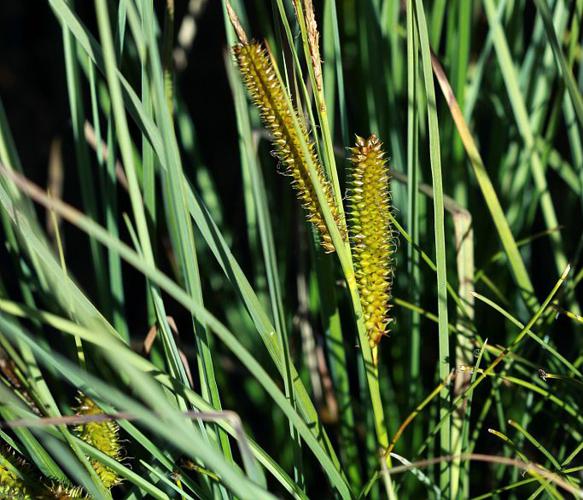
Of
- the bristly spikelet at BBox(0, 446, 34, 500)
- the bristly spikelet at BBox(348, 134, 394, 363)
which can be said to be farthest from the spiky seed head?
the bristly spikelet at BBox(348, 134, 394, 363)

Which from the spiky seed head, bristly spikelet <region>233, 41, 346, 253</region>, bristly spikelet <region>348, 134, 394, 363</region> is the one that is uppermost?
bristly spikelet <region>233, 41, 346, 253</region>

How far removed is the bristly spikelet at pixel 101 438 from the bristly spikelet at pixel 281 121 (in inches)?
9.6

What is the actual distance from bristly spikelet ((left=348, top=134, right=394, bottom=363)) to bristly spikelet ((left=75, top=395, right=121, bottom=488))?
0.24 meters

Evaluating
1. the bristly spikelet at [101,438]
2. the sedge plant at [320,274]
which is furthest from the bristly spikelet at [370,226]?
the bristly spikelet at [101,438]

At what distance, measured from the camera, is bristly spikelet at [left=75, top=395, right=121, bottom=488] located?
0.63m

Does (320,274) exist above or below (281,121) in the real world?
below

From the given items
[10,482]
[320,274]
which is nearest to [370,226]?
[320,274]

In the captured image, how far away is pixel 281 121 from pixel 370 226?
4.2 inches

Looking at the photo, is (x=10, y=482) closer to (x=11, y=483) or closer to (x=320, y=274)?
(x=11, y=483)

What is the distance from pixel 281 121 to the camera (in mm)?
545

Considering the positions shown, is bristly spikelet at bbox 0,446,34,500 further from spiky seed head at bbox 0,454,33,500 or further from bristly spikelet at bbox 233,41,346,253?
bristly spikelet at bbox 233,41,346,253

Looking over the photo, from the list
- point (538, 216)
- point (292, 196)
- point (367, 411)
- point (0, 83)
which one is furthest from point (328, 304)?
point (0, 83)

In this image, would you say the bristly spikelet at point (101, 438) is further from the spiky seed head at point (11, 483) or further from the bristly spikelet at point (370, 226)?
the bristly spikelet at point (370, 226)

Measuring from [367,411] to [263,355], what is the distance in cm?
18
